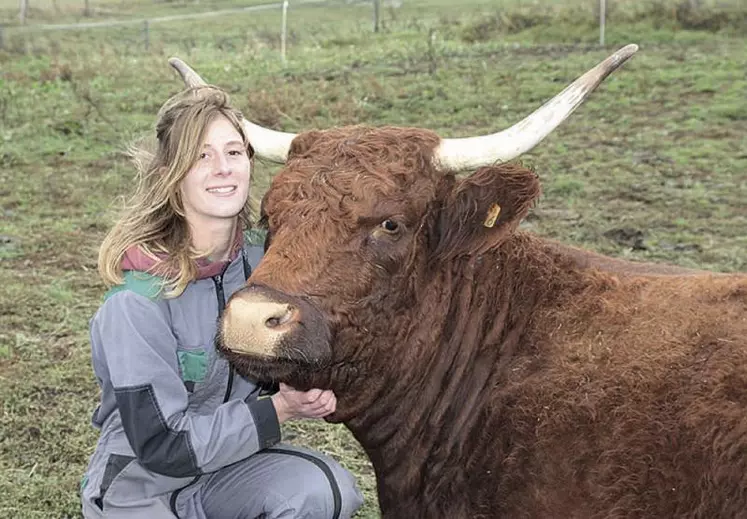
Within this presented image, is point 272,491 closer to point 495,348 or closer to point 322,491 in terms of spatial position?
point 322,491

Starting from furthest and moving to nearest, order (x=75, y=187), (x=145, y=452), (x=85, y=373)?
(x=75, y=187), (x=85, y=373), (x=145, y=452)

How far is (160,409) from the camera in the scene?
10.6 ft

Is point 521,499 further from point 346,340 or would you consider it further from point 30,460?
point 30,460

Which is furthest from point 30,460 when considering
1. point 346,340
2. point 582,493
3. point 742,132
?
point 742,132

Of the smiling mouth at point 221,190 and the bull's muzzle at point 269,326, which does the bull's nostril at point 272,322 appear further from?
the smiling mouth at point 221,190

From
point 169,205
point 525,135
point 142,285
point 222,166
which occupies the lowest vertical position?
point 142,285

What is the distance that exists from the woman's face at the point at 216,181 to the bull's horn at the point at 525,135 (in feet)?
2.41

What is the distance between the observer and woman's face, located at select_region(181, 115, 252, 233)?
3510 millimetres

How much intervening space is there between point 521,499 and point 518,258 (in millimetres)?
824

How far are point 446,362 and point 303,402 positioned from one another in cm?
49

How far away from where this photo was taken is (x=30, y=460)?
193 inches

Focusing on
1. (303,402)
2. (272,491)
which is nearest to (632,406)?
(303,402)

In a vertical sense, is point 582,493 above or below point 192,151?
below

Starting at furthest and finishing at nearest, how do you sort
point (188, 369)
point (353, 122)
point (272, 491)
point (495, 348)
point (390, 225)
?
1. point (353, 122)
2. point (272, 491)
3. point (188, 369)
4. point (495, 348)
5. point (390, 225)
